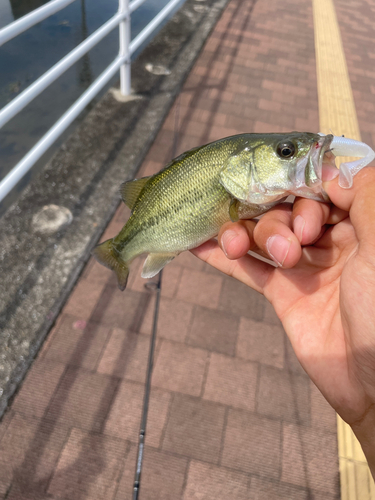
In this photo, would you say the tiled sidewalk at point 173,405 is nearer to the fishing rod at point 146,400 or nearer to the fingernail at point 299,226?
the fishing rod at point 146,400

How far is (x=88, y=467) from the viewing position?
2.43 metres

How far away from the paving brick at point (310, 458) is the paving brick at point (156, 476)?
756 mm

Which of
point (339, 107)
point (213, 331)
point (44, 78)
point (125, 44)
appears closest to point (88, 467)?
point (213, 331)

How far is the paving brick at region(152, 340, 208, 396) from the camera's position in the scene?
2838 millimetres

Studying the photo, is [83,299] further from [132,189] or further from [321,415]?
[321,415]

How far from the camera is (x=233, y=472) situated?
8.15 ft

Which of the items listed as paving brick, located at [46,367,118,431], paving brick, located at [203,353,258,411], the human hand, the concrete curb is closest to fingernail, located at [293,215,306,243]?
the human hand

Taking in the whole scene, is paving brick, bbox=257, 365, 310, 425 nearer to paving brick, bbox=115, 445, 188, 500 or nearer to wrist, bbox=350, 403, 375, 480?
paving brick, bbox=115, 445, 188, 500

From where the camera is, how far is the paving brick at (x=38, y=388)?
2.59 metres

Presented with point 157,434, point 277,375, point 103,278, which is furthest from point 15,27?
point 277,375

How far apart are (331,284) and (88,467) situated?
2.07m

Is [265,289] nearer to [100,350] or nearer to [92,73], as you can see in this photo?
[100,350]

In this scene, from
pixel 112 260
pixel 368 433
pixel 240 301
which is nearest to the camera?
pixel 368 433

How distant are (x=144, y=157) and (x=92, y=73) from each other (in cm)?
253
